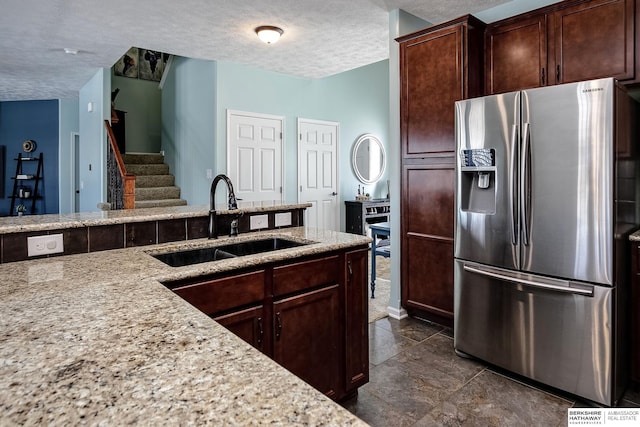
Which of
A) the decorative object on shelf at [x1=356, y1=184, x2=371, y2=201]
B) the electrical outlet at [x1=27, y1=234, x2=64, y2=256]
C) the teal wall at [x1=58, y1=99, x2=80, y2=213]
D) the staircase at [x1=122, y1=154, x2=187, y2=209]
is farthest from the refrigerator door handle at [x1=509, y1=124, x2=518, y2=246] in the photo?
the teal wall at [x1=58, y1=99, x2=80, y2=213]

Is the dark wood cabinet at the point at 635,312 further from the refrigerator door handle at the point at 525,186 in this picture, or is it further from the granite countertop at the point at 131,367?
the granite countertop at the point at 131,367

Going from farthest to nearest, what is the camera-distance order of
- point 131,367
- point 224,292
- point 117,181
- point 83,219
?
1. point 117,181
2. point 83,219
3. point 224,292
4. point 131,367

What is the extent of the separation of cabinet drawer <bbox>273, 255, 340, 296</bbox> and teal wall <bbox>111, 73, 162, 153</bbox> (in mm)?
6450

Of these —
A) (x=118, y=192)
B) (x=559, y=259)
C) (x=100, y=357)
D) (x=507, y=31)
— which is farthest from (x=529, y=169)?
(x=118, y=192)

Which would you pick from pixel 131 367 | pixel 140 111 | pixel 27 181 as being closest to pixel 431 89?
pixel 131 367

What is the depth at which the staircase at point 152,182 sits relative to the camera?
5.88 metres

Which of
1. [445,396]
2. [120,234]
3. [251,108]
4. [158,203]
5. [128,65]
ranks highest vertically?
[128,65]

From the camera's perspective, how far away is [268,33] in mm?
3863

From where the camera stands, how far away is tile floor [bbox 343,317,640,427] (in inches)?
79.5

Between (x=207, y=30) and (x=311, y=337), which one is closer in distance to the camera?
(x=311, y=337)

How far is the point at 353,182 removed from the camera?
22.7ft

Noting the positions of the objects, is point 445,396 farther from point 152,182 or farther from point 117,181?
point 152,182

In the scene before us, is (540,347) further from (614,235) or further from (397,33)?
(397,33)

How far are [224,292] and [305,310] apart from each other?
431 millimetres
